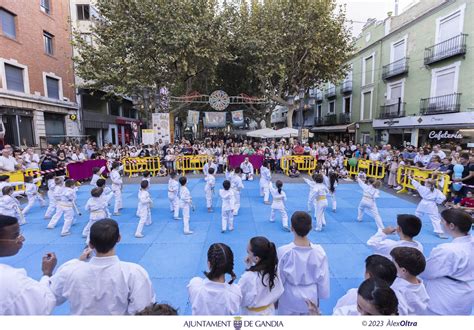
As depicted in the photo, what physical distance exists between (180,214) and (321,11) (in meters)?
17.2

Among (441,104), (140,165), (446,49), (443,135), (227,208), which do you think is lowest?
(227,208)

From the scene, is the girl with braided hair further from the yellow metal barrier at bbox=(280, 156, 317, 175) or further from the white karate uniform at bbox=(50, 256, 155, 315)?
the yellow metal barrier at bbox=(280, 156, 317, 175)

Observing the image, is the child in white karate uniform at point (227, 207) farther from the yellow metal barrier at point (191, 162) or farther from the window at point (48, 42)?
the window at point (48, 42)

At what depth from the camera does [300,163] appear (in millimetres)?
14406

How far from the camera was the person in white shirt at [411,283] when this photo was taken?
2.28 metres

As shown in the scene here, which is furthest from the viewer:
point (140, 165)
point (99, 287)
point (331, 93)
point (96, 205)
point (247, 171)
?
point (331, 93)

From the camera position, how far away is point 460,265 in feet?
8.46

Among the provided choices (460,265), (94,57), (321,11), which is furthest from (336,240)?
(94,57)

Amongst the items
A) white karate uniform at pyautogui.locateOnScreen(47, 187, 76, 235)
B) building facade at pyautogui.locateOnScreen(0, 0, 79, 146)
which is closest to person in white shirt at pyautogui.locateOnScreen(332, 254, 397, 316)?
white karate uniform at pyautogui.locateOnScreen(47, 187, 76, 235)

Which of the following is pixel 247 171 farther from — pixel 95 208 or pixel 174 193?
pixel 95 208

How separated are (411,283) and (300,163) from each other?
1231 centimetres

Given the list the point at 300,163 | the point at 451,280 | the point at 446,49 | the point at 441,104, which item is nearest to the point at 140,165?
the point at 300,163
